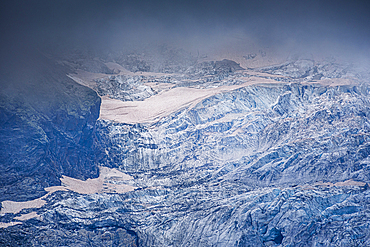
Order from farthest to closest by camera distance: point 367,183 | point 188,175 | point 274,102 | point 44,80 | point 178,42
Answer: point 178,42 → point 274,102 → point 44,80 → point 188,175 → point 367,183

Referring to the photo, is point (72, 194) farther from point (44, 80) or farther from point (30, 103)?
point (44, 80)

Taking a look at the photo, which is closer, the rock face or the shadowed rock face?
the rock face

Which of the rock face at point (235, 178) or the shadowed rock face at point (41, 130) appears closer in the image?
the rock face at point (235, 178)

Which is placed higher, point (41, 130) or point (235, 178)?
point (41, 130)

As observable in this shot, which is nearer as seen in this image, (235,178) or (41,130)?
(235,178)

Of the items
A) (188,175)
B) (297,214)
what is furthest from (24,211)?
(297,214)
